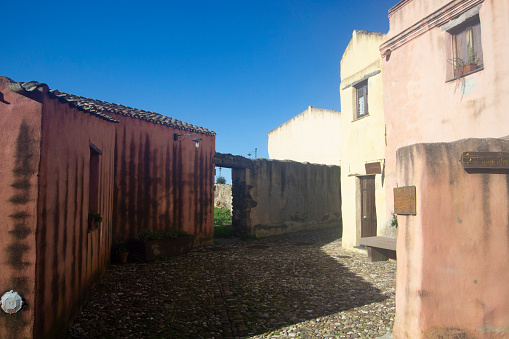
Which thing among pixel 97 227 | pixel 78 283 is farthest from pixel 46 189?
pixel 97 227

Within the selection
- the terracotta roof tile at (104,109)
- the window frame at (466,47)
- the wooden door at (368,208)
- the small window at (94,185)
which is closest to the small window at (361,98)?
the wooden door at (368,208)

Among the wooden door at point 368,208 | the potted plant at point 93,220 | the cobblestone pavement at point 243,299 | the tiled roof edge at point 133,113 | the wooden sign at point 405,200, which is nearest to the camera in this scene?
the wooden sign at point 405,200

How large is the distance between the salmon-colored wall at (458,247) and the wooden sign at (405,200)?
0.07 meters

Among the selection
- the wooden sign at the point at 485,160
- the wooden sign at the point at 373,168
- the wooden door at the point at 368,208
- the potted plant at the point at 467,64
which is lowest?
the wooden door at the point at 368,208

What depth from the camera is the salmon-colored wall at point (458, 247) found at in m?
3.63

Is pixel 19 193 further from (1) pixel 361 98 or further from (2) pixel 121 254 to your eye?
(1) pixel 361 98

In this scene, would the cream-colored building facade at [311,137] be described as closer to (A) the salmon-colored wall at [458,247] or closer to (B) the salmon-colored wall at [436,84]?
(B) the salmon-colored wall at [436,84]

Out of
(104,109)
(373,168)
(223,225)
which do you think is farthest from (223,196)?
(104,109)

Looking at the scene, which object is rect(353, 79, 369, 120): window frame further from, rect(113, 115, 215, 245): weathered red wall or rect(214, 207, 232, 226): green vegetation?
rect(214, 207, 232, 226): green vegetation

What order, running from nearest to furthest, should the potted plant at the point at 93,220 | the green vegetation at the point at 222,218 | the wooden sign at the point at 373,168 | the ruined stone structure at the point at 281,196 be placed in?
1. the potted plant at the point at 93,220
2. the wooden sign at the point at 373,168
3. the ruined stone structure at the point at 281,196
4. the green vegetation at the point at 222,218

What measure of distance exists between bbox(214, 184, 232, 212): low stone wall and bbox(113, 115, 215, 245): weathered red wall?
1078 centimetres

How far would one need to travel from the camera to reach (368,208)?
9.75 metres

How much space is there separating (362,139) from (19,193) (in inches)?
329

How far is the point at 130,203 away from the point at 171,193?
128 cm
